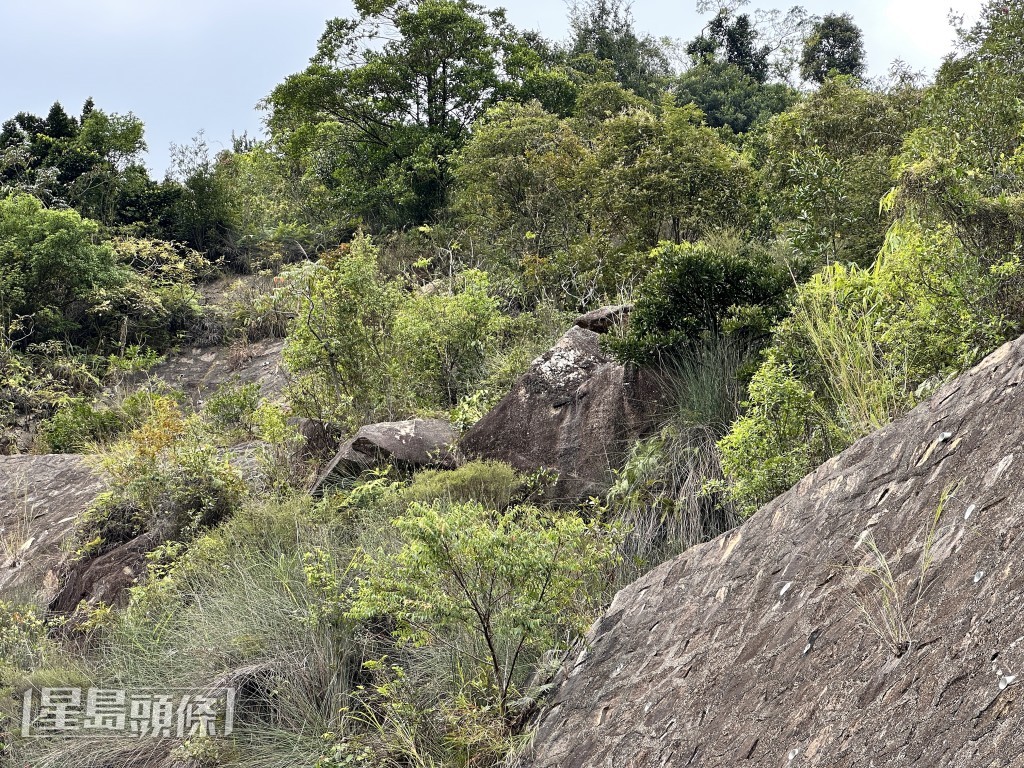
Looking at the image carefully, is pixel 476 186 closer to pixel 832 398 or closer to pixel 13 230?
pixel 13 230

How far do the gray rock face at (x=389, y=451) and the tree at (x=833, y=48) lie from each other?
26751 millimetres

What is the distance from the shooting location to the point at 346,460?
26.3 feet

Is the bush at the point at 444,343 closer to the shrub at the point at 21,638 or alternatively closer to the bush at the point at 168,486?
the bush at the point at 168,486

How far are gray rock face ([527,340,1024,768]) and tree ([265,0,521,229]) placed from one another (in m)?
14.3

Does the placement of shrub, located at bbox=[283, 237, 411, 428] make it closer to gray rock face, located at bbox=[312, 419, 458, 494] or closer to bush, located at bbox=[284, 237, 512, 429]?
bush, located at bbox=[284, 237, 512, 429]

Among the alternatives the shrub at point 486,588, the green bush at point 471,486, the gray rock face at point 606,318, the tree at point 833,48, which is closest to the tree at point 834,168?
the gray rock face at point 606,318

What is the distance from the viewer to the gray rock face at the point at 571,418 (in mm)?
7117

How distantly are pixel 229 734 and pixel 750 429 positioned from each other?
3.36 metres

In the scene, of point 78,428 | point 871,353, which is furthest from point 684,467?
point 78,428

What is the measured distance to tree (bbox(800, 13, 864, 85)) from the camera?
30562mm

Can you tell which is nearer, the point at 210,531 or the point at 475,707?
the point at 475,707

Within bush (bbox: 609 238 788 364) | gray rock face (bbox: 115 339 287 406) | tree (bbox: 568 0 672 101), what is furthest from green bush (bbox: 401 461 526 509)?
tree (bbox: 568 0 672 101)

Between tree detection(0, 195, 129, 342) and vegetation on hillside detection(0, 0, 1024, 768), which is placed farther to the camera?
tree detection(0, 195, 129, 342)

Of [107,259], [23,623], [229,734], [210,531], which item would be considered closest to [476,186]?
[107,259]
